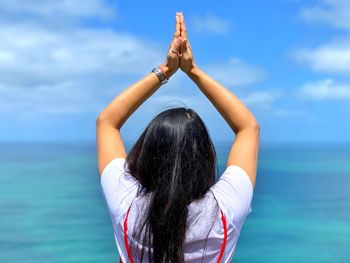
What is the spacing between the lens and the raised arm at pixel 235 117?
141 cm

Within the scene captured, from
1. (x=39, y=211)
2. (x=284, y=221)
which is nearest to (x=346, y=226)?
(x=284, y=221)

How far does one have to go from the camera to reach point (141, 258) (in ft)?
4.23

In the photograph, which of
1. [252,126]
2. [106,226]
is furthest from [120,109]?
[106,226]

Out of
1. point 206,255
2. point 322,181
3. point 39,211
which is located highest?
point 322,181

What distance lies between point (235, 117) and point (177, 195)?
319 mm

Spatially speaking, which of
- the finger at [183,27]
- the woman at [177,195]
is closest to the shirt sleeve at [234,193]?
the woman at [177,195]

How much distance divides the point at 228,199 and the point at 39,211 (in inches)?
745

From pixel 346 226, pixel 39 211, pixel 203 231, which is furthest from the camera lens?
pixel 39 211

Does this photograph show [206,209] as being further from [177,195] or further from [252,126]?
[252,126]

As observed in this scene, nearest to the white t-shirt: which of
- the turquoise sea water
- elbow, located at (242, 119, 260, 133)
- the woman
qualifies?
the woman

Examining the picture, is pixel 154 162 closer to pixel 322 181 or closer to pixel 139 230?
pixel 139 230

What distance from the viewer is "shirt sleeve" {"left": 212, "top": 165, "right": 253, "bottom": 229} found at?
130 centimetres

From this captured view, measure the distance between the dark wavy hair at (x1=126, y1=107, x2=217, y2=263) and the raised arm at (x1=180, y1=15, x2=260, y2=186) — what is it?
0.10 m

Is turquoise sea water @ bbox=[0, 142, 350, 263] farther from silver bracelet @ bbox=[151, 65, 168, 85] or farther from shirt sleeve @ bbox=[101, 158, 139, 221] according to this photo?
shirt sleeve @ bbox=[101, 158, 139, 221]
